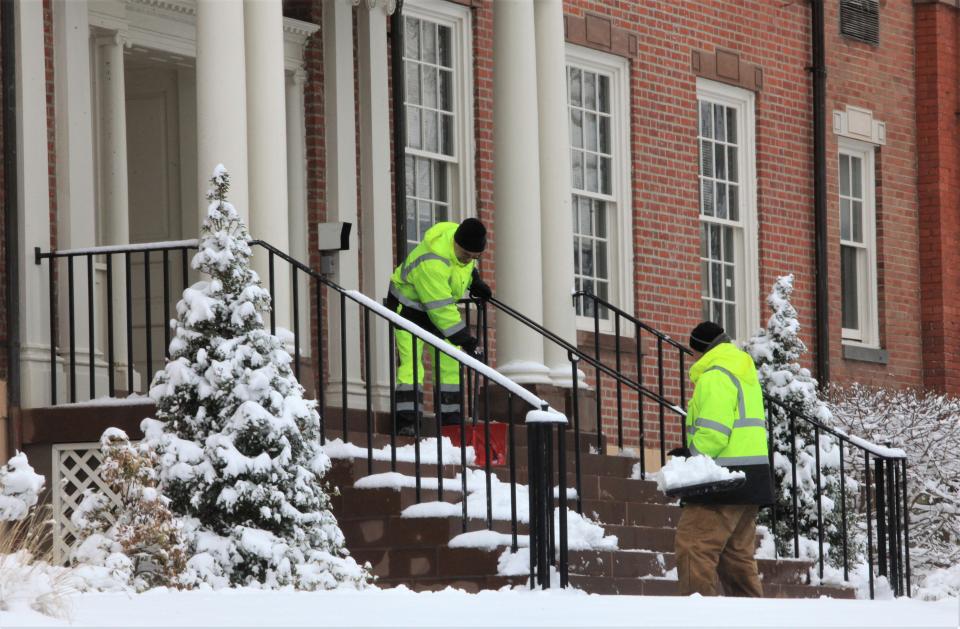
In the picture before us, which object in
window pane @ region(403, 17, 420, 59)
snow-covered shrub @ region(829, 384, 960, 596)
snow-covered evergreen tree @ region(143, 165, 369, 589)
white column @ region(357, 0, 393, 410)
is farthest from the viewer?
snow-covered shrub @ region(829, 384, 960, 596)

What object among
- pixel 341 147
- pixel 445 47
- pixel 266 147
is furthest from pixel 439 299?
pixel 445 47

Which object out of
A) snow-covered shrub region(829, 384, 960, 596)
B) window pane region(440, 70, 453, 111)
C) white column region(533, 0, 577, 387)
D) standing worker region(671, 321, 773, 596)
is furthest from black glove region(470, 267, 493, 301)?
snow-covered shrub region(829, 384, 960, 596)

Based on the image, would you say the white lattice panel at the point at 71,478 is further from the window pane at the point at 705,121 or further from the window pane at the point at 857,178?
the window pane at the point at 857,178

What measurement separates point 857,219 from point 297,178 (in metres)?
7.09

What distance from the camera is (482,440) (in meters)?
12.6

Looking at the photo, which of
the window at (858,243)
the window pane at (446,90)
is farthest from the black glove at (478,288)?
the window at (858,243)

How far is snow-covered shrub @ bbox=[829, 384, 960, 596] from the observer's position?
1692cm

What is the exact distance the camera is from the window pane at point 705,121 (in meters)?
18.6

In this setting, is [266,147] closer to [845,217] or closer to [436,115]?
[436,115]

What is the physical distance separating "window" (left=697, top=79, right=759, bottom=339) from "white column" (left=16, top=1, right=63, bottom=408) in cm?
736

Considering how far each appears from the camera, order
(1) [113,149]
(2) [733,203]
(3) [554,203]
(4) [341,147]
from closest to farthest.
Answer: (1) [113,149], (3) [554,203], (4) [341,147], (2) [733,203]

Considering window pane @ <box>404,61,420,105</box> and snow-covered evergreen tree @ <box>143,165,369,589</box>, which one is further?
window pane @ <box>404,61,420,105</box>

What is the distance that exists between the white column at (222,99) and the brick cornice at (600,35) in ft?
16.8

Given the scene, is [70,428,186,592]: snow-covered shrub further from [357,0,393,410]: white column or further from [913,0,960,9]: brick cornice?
[913,0,960,9]: brick cornice
